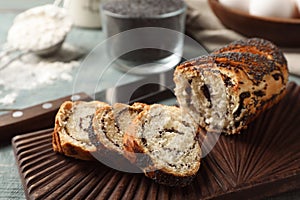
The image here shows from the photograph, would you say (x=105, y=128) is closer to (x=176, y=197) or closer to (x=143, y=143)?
(x=143, y=143)

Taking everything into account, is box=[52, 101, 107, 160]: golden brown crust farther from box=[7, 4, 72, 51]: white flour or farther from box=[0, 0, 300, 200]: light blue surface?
box=[7, 4, 72, 51]: white flour

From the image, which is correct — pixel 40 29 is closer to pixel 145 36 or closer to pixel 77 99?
pixel 145 36

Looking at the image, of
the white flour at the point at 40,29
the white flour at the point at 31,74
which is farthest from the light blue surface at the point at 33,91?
the white flour at the point at 40,29

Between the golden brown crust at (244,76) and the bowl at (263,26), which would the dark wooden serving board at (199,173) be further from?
the bowl at (263,26)

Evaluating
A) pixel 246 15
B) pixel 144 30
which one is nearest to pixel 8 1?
pixel 144 30

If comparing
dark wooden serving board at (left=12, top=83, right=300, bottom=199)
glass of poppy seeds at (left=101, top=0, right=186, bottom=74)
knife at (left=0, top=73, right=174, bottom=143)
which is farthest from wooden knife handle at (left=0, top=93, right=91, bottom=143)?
glass of poppy seeds at (left=101, top=0, right=186, bottom=74)

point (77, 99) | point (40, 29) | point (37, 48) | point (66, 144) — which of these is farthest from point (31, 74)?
point (66, 144)

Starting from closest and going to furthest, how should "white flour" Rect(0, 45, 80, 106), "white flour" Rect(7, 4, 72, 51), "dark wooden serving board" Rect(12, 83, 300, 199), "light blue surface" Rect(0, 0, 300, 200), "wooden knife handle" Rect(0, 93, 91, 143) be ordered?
"dark wooden serving board" Rect(12, 83, 300, 199) < "light blue surface" Rect(0, 0, 300, 200) < "wooden knife handle" Rect(0, 93, 91, 143) < "white flour" Rect(0, 45, 80, 106) < "white flour" Rect(7, 4, 72, 51)
